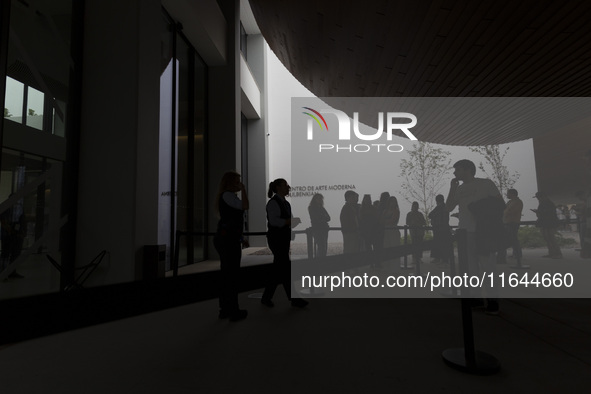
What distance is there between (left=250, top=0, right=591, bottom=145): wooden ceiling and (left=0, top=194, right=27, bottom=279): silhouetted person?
450cm

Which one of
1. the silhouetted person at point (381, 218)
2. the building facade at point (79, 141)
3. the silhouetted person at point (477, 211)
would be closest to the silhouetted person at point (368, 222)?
the silhouetted person at point (381, 218)

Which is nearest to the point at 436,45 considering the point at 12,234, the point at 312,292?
the point at 312,292

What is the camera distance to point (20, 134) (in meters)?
3.67

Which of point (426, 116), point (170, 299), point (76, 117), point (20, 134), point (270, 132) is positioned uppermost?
point (270, 132)

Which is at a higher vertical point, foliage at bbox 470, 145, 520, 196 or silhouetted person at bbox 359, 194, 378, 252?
foliage at bbox 470, 145, 520, 196

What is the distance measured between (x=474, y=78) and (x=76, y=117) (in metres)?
6.31

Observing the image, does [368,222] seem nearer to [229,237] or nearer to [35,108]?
[229,237]

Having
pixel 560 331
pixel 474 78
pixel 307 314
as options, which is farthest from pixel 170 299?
pixel 474 78

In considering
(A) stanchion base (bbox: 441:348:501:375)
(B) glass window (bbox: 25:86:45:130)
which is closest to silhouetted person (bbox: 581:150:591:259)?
(A) stanchion base (bbox: 441:348:501:375)

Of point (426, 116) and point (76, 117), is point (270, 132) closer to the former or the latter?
point (426, 116)

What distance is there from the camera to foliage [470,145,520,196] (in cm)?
685

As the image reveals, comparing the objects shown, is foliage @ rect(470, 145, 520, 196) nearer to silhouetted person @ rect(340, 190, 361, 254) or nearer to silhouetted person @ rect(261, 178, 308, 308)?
silhouetted person @ rect(340, 190, 361, 254)

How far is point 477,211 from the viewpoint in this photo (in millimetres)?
3303

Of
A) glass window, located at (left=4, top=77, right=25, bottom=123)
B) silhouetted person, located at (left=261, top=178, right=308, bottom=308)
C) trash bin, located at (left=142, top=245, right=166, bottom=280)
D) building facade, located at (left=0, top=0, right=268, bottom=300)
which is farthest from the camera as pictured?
trash bin, located at (left=142, top=245, right=166, bottom=280)
